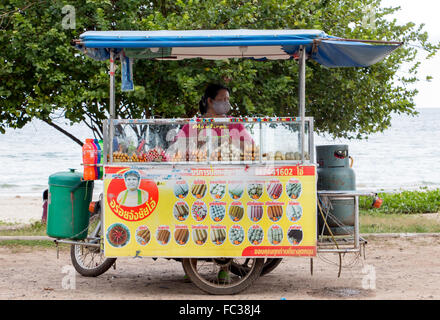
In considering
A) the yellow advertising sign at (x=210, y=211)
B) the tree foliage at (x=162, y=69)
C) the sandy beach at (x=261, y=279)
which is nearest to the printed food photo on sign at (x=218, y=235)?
the yellow advertising sign at (x=210, y=211)

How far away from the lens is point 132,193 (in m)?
5.80

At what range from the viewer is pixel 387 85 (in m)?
10.7

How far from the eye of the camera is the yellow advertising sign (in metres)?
5.77

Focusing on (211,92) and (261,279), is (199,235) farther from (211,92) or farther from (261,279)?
(211,92)

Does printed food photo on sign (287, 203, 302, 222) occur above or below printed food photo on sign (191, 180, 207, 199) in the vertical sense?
below

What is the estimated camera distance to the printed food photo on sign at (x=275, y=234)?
5793 millimetres

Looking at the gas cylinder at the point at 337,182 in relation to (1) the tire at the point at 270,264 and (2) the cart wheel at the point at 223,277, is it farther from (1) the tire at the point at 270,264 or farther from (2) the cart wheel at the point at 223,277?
(1) the tire at the point at 270,264

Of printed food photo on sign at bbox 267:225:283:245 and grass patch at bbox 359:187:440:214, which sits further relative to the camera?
grass patch at bbox 359:187:440:214

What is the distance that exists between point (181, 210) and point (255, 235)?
0.73 meters

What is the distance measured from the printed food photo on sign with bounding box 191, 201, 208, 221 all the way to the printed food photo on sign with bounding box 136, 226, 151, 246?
1.57 feet

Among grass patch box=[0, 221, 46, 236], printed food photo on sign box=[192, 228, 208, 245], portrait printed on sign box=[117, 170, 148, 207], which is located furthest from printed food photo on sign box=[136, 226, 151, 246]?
grass patch box=[0, 221, 46, 236]

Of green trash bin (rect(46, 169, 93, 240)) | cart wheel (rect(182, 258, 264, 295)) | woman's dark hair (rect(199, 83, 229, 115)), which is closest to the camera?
cart wheel (rect(182, 258, 264, 295))

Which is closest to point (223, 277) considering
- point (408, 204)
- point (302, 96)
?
point (302, 96)

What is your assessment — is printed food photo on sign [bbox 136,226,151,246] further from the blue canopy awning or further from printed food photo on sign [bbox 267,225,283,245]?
the blue canopy awning
